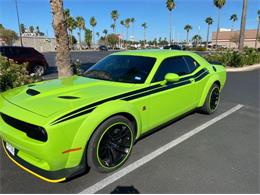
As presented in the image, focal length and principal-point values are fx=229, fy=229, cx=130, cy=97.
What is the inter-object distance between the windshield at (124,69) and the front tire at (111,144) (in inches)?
32.3

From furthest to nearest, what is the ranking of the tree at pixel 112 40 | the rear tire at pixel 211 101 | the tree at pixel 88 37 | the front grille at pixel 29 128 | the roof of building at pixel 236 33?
1. the roof of building at pixel 236 33
2. the tree at pixel 112 40
3. the tree at pixel 88 37
4. the rear tire at pixel 211 101
5. the front grille at pixel 29 128

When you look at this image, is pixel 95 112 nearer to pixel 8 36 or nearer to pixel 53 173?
pixel 53 173

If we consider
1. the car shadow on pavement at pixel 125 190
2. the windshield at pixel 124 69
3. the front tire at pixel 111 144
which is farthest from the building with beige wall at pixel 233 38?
the car shadow on pavement at pixel 125 190

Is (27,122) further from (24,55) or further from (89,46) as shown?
(89,46)

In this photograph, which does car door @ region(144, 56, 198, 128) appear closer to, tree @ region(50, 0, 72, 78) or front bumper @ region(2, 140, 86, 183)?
front bumper @ region(2, 140, 86, 183)

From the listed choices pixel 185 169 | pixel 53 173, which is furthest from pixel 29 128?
pixel 185 169

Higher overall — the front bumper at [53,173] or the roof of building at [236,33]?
the roof of building at [236,33]

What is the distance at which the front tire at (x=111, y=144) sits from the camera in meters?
2.71

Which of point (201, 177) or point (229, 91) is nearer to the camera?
point (201, 177)

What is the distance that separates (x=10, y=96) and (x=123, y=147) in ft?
5.66

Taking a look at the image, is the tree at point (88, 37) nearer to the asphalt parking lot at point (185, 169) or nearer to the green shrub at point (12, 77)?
the green shrub at point (12, 77)

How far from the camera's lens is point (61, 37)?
248 inches

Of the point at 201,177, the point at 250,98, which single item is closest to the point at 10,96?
the point at 201,177

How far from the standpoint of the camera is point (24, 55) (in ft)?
35.5
